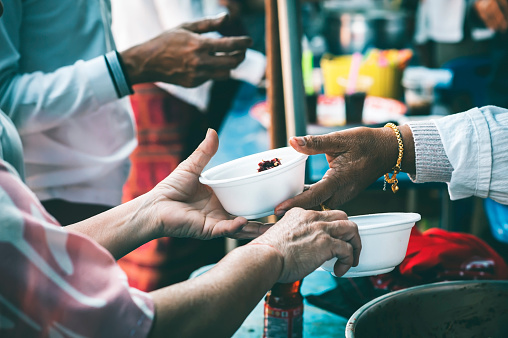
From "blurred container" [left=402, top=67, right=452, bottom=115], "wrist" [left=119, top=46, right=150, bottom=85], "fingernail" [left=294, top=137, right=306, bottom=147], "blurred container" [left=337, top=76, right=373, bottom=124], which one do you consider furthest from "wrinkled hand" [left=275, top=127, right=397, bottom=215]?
"blurred container" [left=402, top=67, right=452, bottom=115]

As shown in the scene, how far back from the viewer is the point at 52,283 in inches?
27.8

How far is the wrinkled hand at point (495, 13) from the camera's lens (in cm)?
333

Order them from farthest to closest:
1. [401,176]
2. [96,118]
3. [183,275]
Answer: [183,275], [401,176], [96,118]

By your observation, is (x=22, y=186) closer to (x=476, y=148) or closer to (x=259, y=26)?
(x=476, y=148)

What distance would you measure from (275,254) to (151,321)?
28 cm

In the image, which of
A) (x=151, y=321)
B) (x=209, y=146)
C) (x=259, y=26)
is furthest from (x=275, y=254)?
(x=259, y=26)

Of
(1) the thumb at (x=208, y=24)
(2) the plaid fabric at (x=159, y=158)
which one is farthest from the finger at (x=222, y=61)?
(2) the plaid fabric at (x=159, y=158)

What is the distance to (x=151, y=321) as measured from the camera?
775 mm

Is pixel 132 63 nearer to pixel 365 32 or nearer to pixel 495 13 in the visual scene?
pixel 495 13

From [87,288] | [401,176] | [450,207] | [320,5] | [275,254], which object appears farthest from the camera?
[320,5]

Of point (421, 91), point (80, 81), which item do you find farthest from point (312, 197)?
point (421, 91)

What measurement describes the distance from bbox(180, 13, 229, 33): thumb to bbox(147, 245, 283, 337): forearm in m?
1.14

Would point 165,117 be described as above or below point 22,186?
below

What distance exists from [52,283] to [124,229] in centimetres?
53
